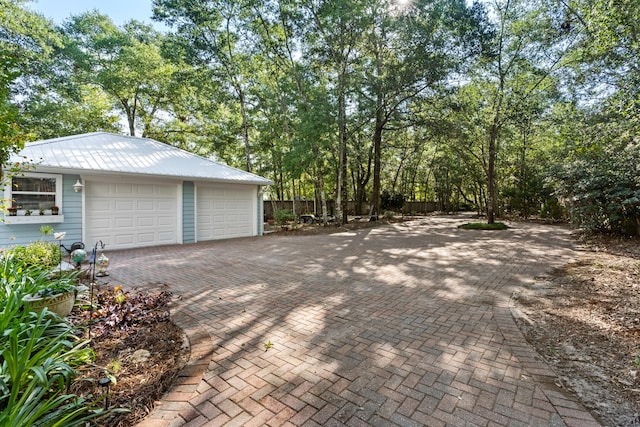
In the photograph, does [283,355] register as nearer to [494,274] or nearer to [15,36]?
[494,274]

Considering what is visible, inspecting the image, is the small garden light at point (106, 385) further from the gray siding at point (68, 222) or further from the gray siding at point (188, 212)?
the gray siding at point (188, 212)

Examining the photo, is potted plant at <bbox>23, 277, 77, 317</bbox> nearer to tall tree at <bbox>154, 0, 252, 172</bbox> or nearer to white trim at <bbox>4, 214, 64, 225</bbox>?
white trim at <bbox>4, 214, 64, 225</bbox>

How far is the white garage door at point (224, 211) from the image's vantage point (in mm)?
10117

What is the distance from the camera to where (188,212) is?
31.6ft

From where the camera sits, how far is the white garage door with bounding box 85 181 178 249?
7.92m

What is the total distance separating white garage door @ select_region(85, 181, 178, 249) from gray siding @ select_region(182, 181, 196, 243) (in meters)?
0.26

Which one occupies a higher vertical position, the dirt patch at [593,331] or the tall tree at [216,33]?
the tall tree at [216,33]

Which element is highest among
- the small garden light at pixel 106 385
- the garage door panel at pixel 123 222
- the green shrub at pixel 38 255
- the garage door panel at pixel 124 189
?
the garage door panel at pixel 124 189

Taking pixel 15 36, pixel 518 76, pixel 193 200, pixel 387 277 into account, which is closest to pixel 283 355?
pixel 387 277

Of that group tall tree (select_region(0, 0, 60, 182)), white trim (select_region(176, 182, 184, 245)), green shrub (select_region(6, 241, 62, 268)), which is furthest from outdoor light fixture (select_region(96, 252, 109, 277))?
white trim (select_region(176, 182, 184, 245))

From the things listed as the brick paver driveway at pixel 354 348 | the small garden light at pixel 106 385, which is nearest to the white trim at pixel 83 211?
the brick paver driveway at pixel 354 348

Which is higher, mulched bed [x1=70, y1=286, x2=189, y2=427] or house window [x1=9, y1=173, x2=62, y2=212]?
house window [x1=9, y1=173, x2=62, y2=212]

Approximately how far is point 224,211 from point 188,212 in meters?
1.39

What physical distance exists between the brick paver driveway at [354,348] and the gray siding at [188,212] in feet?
10.4
